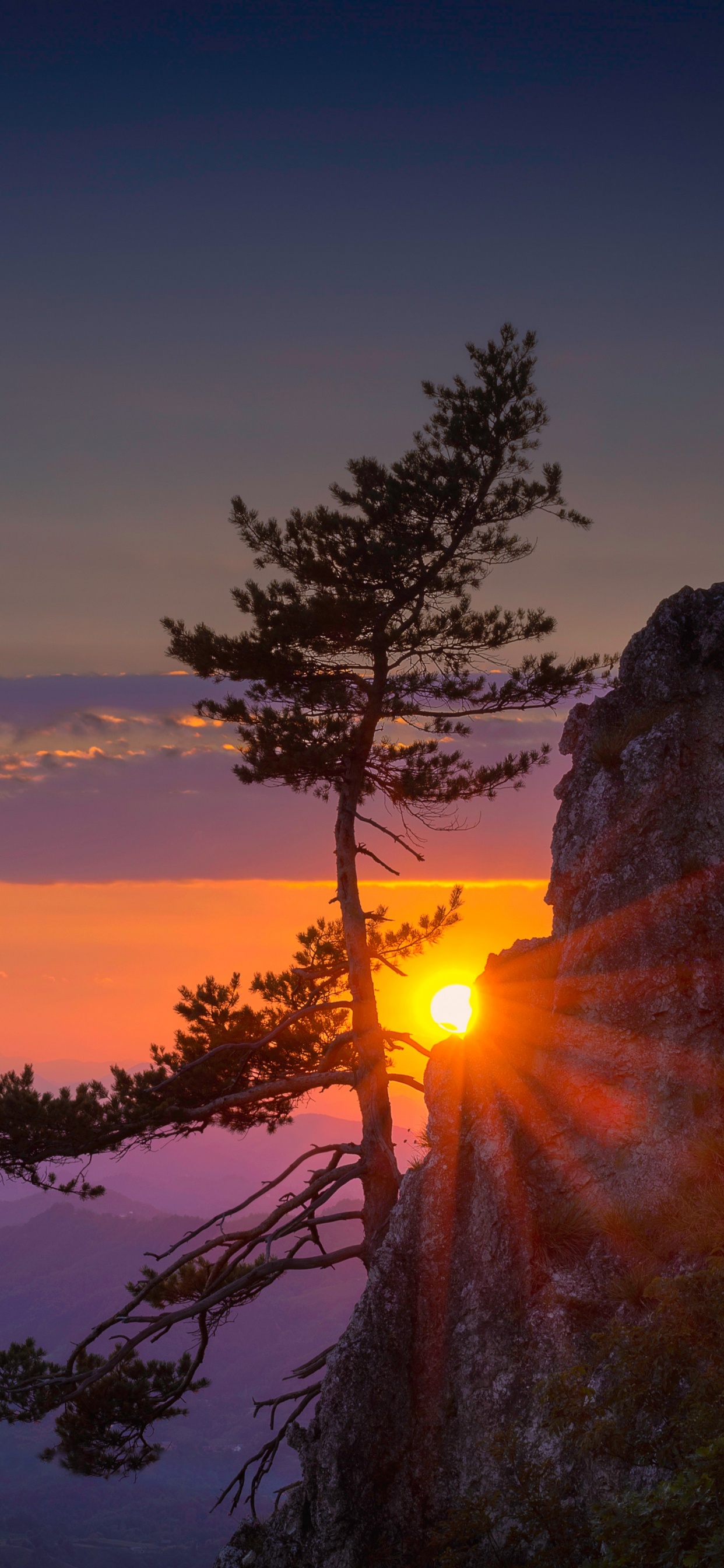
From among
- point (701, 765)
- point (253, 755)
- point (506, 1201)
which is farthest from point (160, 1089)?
point (701, 765)

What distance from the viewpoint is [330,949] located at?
61.9 ft

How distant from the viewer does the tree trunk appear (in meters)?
16.3

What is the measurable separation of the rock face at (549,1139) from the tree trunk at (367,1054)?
3.86 m

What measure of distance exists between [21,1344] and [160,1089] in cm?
429

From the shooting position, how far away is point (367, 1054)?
56.3ft

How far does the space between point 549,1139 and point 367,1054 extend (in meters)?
5.84

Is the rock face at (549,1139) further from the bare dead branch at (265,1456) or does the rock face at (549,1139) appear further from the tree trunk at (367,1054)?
the tree trunk at (367,1054)

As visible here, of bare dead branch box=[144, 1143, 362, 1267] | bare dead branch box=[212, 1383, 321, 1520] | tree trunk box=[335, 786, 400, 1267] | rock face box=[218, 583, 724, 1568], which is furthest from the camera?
tree trunk box=[335, 786, 400, 1267]

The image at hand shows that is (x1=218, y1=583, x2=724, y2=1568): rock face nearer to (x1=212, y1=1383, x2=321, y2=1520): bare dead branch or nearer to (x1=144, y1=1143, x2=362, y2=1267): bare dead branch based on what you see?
(x1=212, y1=1383, x2=321, y2=1520): bare dead branch

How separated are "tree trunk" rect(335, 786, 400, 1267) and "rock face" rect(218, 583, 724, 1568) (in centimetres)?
386

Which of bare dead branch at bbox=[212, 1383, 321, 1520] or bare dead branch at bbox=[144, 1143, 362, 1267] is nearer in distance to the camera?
bare dead branch at bbox=[212, 1383, 321, 1520]

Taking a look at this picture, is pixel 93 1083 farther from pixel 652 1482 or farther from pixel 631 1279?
pixel 652 1482

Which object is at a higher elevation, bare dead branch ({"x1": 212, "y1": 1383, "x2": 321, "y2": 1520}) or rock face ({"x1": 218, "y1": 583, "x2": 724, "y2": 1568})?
rock face ({"x1": 218, "y1": 583, "x2": 724, "y2": 1568})

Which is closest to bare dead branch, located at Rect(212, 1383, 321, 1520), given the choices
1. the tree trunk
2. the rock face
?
the rock face
